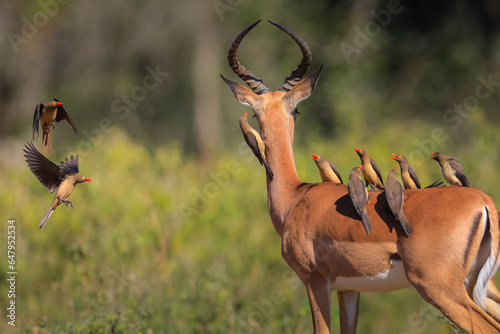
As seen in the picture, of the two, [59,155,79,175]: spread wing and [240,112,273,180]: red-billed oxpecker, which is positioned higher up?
[59,155,79,175]: spread wing

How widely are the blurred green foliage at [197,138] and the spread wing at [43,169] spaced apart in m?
2.74

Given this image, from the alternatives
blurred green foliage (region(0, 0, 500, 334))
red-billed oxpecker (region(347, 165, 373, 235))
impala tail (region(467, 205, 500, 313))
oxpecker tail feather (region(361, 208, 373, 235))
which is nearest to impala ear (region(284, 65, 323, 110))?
red-billed oxpecker (region(347, 165, 373, 235))

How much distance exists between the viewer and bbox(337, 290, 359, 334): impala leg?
5.30 meters

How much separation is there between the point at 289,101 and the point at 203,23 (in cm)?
1768

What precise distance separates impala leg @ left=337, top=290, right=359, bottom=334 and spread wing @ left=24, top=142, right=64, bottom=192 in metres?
2.38

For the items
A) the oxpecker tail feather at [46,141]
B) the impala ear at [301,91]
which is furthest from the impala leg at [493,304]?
the oxpecker tail feather at [46,141]

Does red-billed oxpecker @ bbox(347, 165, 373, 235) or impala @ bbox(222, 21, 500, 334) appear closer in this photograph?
impala @ bbox(222, 21, 500, 334)

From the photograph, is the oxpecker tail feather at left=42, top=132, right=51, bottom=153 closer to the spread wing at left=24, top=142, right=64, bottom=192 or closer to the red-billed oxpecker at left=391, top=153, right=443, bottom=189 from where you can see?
the spread wing at left=24, top=142, right=64, bottom=192

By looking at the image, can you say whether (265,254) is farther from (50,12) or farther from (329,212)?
(50,12)

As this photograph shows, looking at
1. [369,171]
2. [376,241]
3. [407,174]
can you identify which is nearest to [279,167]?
[369,171]

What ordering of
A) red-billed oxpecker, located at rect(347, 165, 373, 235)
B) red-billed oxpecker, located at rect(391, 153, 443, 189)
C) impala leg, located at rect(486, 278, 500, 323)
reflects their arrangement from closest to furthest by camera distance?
red-billed oxpecker, located at rect(347, 165, 373, 235)
impala leg, located at rect(486, 278, 500, 323)
red-billed oxpecker, located at rect(391, 153, 443, 189)

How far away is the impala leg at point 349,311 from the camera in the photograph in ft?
17.4

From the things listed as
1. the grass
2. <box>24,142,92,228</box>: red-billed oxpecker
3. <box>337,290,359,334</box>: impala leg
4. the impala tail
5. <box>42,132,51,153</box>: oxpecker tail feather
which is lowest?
the grass

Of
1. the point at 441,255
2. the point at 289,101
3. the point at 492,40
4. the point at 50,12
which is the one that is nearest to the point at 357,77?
the point at 492,40
